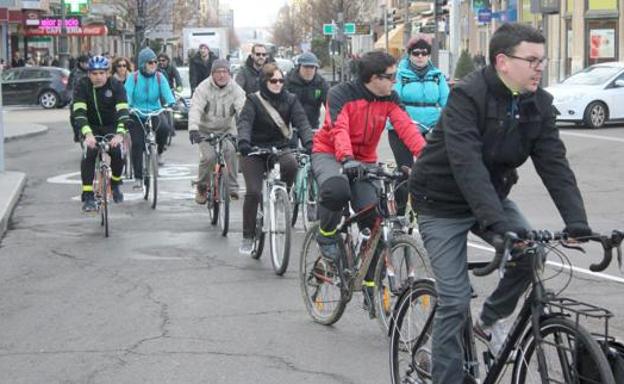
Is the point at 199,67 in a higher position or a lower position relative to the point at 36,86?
higher

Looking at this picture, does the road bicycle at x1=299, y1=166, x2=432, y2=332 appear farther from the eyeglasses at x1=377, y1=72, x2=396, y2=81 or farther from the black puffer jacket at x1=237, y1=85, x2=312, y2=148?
the black puffer jacket at x1=237, y1=85, x2=312, y2=148

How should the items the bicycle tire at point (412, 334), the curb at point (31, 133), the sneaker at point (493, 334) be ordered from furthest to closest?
the curb at point (31, 133), the bicycle tire at point (412, 334), the sneaker at point (493, 334)

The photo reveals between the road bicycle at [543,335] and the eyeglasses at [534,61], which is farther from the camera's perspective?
the eyeglasses at [534,61]

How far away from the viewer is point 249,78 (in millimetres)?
14836

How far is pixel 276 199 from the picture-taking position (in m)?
9.50

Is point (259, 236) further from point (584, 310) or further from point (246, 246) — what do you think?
point (584, 310)

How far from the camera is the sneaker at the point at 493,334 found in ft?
16.5

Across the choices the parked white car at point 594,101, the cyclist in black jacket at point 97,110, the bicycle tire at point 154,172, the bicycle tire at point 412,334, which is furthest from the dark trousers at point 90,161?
the parked white car at point 594,101

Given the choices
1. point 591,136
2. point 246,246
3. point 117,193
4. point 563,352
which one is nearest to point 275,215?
point 246,246

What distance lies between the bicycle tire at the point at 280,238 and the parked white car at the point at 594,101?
1726 centimetres

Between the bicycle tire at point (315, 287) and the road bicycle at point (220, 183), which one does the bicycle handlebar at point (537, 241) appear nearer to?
the bicycle tire at point (315, 287)

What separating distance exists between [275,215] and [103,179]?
3021 mm

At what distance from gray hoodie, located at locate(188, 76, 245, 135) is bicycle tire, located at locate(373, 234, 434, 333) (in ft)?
17.7

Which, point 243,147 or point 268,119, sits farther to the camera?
point 268,119
